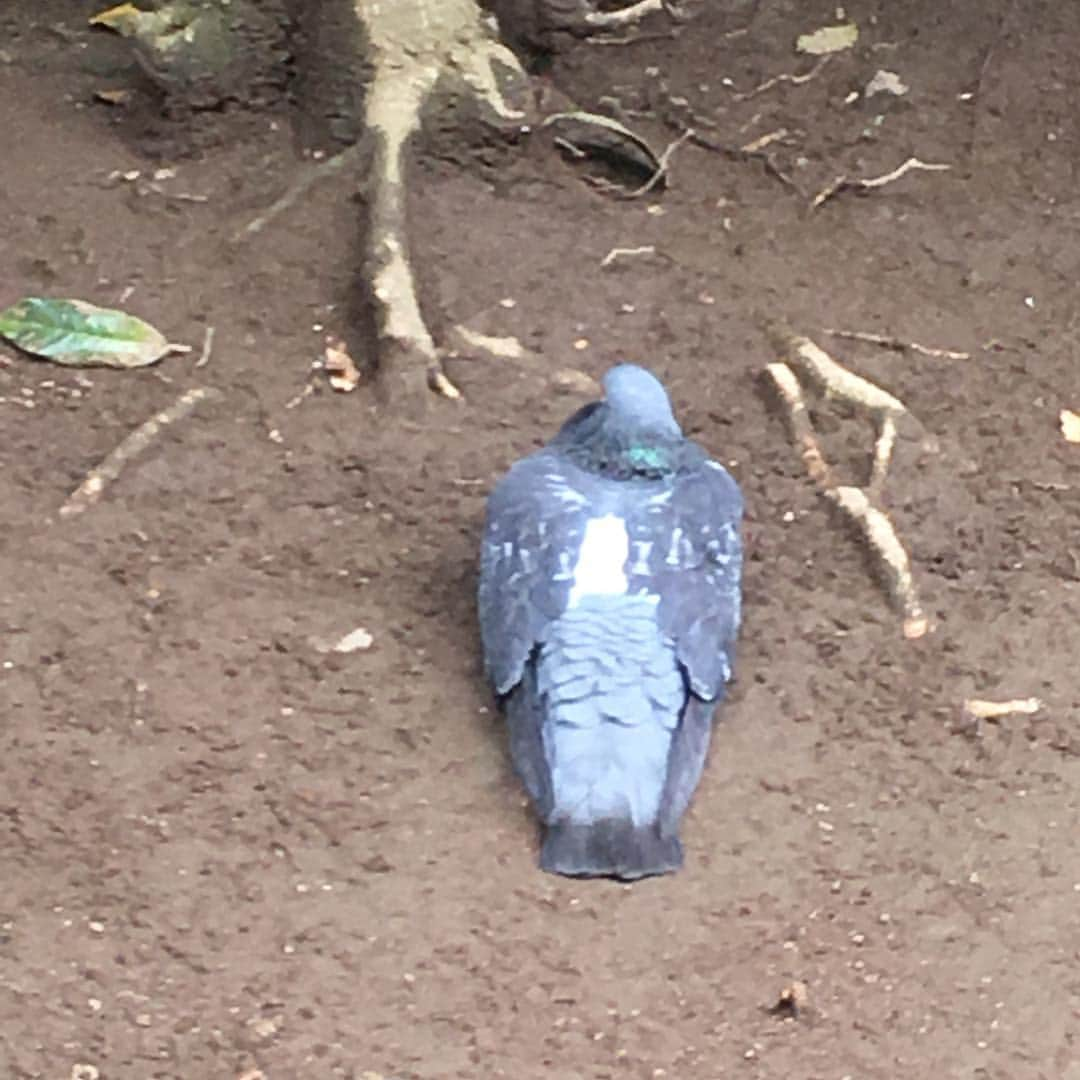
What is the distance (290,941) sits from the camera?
307 cm

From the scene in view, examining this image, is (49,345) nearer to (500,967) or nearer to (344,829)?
(344,829)

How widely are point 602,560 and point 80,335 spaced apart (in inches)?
63.1

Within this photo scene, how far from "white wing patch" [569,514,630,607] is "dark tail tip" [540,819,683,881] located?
43cm

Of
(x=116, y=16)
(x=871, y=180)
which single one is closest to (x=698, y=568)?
(x=871, y=180)

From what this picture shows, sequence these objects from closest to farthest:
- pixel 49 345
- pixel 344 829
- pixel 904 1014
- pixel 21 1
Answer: pixel 904 1014
pixel 344 829
pixel 49 345
pixel 21 1

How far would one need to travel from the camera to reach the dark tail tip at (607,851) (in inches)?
124

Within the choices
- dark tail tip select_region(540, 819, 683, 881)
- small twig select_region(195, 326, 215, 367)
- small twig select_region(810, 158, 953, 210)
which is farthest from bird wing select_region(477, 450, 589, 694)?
small twig select_region(810, 158, 953, 210)

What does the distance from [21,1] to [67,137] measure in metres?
0.87

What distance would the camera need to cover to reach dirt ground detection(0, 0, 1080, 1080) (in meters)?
3.01

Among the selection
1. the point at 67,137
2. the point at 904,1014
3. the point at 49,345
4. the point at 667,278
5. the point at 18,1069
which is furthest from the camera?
the point at 67,137

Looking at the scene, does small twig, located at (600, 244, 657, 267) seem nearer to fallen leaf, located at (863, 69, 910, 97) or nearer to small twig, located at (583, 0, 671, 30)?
small twig, located at (583, 0, 671, 30)

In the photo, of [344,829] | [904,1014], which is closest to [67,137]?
[344,829]

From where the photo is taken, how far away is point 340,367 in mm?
4359

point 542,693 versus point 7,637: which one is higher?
point 542,693
